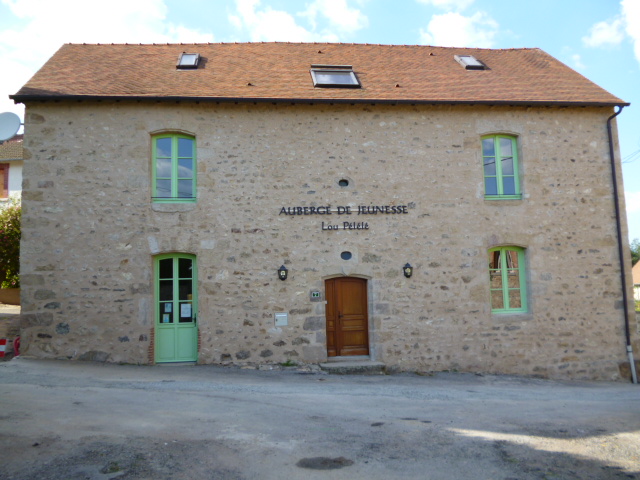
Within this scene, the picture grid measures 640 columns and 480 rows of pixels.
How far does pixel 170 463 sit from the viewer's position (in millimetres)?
4336

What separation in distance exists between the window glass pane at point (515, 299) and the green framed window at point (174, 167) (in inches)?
273

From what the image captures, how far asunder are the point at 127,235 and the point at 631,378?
1084 centimetres

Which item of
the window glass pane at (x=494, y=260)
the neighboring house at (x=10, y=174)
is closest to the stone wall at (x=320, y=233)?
the window glass pane at (x=494, y=260)

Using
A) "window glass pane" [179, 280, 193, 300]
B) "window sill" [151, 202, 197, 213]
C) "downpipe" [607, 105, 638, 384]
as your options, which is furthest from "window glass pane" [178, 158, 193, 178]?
"downpipe" [607, 105, 638, 384]

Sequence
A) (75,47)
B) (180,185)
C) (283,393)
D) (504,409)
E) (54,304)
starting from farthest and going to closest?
(75,47), (180,185), (54,304), (283,393), (504,409)

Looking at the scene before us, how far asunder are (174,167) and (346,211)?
358 cm

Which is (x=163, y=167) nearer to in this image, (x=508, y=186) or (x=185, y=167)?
(x=185, y=167)

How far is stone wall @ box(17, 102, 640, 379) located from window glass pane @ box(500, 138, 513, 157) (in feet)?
0.78

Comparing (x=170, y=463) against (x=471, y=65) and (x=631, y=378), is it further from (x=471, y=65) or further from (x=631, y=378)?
(x=471, y=65)

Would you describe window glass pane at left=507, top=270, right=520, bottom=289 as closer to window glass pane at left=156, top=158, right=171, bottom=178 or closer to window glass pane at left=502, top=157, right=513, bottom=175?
window glass pane at left=502, top=157, right=513, bottom=175

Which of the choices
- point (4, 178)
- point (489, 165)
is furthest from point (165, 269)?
point (4, 178)

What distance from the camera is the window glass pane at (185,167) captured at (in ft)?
31.8

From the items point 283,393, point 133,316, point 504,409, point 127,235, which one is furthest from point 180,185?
point 504,409

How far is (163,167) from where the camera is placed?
967 centimetres
